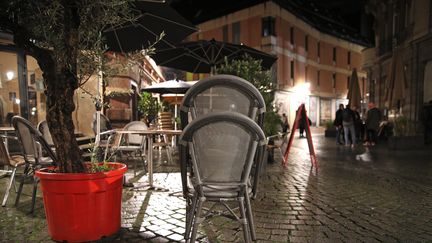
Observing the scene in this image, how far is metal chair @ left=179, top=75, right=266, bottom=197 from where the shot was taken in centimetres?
233

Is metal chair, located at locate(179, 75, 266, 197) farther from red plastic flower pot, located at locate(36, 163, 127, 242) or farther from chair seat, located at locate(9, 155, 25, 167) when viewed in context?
chair seat, located at locate(9, 155, 25, 167)

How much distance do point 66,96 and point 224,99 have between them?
1.31 m

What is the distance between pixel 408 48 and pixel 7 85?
50.8 feet

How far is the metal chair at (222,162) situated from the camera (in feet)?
7.09

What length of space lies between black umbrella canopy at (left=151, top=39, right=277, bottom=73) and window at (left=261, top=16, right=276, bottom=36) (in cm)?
1672

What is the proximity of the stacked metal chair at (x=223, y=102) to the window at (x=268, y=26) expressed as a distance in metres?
22.5

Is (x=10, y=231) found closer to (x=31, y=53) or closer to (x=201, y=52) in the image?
(x=31, y=53)

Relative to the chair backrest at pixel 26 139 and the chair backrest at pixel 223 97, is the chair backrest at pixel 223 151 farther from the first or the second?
the chair backrest at pixel 26 139

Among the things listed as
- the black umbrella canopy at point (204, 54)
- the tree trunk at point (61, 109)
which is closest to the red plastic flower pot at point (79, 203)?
the tree trunk at point (61, 109)

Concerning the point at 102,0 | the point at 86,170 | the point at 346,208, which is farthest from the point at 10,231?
the point at 346,208

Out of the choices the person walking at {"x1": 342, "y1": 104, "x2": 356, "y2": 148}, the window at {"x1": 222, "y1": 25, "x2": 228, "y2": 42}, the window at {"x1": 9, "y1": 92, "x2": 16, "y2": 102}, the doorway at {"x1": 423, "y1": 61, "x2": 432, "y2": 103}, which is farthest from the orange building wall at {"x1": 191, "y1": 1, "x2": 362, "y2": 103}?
the window at {"x1": 9, "y1": 92, "x2": 16, "y2": 102}

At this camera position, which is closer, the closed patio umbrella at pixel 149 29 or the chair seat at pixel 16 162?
the chair seat at pixel 16 162

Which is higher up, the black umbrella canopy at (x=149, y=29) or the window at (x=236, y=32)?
the window at (x=236, y=32)

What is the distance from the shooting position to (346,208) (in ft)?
12.6
